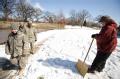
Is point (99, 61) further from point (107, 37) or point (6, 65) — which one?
point (6, 65)

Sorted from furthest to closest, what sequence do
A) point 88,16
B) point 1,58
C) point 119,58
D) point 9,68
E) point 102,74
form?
point 88,16 < point 1,58 < point 119,58 < point 9,68 < point 102,74

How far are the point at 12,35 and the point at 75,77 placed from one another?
2.74 m

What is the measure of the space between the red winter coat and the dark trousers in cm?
15

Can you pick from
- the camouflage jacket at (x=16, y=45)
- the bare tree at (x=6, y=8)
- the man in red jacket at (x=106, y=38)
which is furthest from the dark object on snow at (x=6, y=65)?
the bare tree at (x=6, y=8)

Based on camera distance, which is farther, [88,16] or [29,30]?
[88,16]

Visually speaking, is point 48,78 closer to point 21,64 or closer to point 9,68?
point 21,64

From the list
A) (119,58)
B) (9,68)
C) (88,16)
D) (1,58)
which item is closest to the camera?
(9,68)

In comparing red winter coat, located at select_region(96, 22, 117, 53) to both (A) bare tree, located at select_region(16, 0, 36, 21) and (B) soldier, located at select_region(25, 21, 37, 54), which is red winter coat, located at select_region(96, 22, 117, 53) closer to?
(B) soldier, located at select_region(25, 21, 37, 54)

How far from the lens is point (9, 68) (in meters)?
8.30

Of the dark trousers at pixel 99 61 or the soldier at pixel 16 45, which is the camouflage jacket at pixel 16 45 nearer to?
the soldier at pixel 16 45

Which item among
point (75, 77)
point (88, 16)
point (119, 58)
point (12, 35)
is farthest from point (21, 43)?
point (88, 16)

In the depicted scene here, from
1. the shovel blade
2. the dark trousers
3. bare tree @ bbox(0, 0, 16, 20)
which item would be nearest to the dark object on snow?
the shovel blade

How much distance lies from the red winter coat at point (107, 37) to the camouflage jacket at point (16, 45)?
272cm

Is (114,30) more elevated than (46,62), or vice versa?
(114,30)
